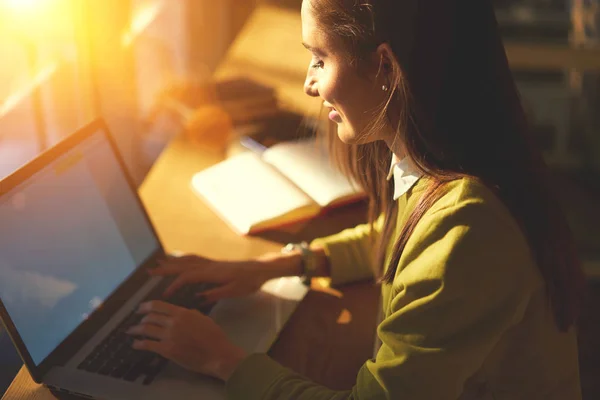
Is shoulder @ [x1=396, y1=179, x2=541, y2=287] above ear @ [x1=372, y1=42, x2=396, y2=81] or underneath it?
underneath

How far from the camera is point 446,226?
2.68 ft

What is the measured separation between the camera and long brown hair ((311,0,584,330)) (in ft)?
2.70

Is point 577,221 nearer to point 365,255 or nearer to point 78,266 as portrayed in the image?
point 365,255

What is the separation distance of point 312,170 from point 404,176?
546 mm

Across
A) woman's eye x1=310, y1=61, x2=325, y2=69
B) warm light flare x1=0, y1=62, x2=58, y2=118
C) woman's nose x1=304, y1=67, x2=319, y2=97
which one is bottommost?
warm light flare x1=0, y1=62, x2=58, y2=118

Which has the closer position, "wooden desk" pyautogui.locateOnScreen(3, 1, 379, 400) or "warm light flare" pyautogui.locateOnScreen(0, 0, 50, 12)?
"wooden desk" pyautogui.locateOnScreen(3, 1, 379, 400)

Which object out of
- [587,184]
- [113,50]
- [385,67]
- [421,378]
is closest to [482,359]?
[421,378]

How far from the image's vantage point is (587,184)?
3.15 meters

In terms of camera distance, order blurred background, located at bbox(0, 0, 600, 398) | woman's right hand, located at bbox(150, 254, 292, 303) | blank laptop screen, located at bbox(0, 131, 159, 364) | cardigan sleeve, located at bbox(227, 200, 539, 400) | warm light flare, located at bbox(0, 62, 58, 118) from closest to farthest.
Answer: cardigan sleeve, located at bbox(227, 200, 539, 400) < blank laptop screen, located at bbox(0, 131, 159, 364) < woman's right hand, located at bbox(150, 254, 292, 303) < warm light flare, located at bbox(0, 62, 58, 118) < blurred background, located at bbox(0, 0, 600, 398)

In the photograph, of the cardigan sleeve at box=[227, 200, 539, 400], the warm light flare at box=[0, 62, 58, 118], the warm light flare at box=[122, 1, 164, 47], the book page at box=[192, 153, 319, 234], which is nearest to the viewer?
the cardigan sleeve at box=[227, 200, 539, 400]

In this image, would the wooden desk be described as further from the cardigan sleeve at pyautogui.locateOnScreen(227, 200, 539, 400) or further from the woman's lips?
the woman's lips

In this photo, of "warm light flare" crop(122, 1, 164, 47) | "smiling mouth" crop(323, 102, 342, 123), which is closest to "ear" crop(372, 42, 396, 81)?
"smiling mouth" crop(323, 102, 342, 123)

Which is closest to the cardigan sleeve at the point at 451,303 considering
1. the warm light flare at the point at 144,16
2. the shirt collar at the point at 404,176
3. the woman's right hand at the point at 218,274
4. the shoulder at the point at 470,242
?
the shoulder at the point at 470,242

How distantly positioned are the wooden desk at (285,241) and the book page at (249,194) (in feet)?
0.08
